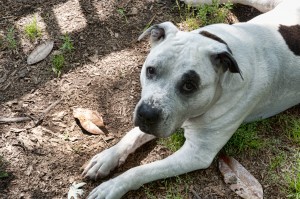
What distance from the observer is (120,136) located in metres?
4.50

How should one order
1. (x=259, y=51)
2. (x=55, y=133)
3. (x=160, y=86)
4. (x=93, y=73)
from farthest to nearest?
(x=93, y=73)
(x=55, y=133)
(x=259, y=51)
(x=160, y=86)

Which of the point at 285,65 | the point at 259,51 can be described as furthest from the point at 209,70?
the point at 285,65

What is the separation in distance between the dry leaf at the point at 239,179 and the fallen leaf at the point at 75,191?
4.18 ft

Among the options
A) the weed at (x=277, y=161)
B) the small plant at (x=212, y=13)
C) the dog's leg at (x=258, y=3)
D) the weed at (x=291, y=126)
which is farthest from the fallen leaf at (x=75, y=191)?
the dog's leg at (x=258, y=3)

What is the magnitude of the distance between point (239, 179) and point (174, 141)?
69 centimetres

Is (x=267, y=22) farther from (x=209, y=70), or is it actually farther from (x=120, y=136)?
Answer: (x=120, y=136)

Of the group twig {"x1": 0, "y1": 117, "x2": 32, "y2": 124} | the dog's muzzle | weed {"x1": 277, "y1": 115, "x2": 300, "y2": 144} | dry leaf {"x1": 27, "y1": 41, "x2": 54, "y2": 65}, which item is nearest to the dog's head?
the dog's muzzle

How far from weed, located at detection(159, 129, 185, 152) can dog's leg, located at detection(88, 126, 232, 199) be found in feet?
0.80

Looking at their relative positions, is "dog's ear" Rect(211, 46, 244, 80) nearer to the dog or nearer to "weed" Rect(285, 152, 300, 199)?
the dog

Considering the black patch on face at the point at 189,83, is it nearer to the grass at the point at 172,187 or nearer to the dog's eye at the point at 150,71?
the dog's eye at the point at 150,71

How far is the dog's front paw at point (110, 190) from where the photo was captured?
12.8 ft

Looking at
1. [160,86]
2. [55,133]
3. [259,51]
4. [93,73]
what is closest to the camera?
[160,86]

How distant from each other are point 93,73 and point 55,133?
33.5 inches

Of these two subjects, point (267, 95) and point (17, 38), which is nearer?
point (267, 95)
